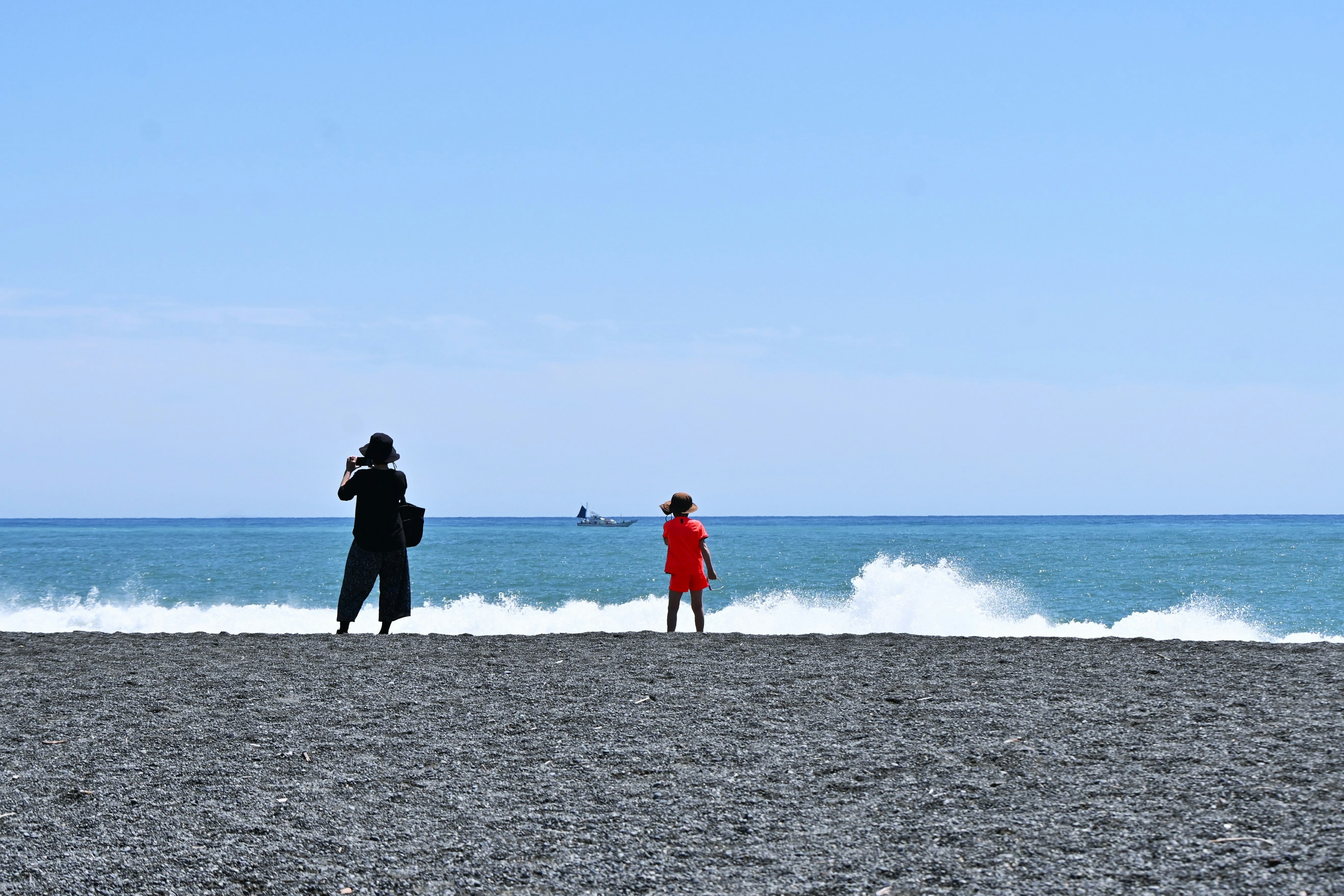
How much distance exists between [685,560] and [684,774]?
5523 millimetres

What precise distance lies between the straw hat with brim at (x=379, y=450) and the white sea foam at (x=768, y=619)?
24.6 feet

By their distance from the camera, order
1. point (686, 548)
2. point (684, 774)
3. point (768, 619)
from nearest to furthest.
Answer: point (684, 774) → point (686, 548) → point (768, 619)

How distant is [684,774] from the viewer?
472cm

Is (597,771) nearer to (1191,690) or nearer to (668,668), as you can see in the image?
(668,668)

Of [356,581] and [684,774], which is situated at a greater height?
[356,581]

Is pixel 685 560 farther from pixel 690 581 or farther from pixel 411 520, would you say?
pixel 411 520

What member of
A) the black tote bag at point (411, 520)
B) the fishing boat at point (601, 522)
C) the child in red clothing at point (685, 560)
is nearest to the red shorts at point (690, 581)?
the child in red clothing at point (685, 560)

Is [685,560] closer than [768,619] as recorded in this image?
Yes

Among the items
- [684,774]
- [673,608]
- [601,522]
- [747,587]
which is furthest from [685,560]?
[601,522]

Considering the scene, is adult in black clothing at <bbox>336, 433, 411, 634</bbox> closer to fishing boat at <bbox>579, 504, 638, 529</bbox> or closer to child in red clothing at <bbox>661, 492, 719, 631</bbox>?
child in red clothing at <bbox>661, 492, 719, 631</bbox>

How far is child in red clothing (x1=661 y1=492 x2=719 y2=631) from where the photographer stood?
1019 centimetres

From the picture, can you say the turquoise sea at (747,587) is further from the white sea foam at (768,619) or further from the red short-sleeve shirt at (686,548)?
the red short-sleeve shirt at (686,548)

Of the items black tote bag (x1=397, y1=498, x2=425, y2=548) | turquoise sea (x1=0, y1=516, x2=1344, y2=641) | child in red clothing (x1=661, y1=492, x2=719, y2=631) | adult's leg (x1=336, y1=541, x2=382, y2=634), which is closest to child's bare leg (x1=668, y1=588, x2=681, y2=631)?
child in red clothing (x1=661, y1=492, x2=719, y2=631)

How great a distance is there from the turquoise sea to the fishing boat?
39918mm
